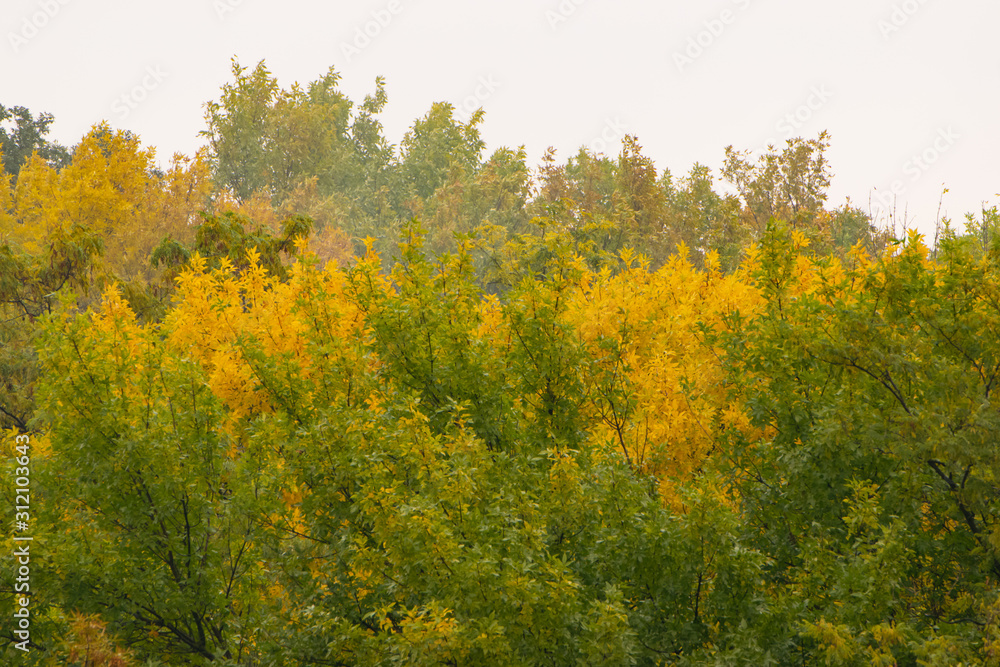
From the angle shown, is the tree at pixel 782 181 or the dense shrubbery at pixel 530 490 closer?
the dense shrubbery at pixel 530 490

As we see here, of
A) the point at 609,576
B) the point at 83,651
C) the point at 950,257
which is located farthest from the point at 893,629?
the point at 83,651

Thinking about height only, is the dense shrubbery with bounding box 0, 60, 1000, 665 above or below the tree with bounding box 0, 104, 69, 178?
below

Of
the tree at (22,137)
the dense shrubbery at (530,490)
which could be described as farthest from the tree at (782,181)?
the tree at (22,137)

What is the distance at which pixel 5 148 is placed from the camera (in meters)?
43.6

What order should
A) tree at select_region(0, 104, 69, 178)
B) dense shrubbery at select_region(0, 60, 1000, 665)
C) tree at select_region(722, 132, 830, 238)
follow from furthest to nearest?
tree at select_region(0, 104, 69, 178) → tree at select_region(722, 132, 830, 238) → dense shrubbery at select_region(0, 60, 1000, 665)

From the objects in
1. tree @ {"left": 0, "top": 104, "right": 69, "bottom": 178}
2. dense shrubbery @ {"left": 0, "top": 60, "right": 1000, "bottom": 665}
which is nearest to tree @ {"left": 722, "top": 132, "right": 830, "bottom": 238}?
dense shrubbery @ {"left": 0, "top": 60, "right": 1000, "bottom": 665}

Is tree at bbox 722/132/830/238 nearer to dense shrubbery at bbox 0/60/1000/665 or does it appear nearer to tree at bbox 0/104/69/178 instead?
dense shrubbery at bbox 0/60/1000/665

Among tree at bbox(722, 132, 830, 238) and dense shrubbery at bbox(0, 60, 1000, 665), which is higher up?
tree at bbox(722, 132, 830, 238)

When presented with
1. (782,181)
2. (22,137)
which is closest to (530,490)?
(782,181)

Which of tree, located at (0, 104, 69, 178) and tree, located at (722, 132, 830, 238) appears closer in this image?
tree, located at (722, 132, 830, 238)

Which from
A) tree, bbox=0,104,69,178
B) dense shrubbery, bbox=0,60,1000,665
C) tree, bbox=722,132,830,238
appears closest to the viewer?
dense shrubbery, bbox=0,60,1000,665

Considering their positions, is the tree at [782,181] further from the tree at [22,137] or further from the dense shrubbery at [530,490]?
the tree at [22,137]

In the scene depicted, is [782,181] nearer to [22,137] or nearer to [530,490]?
[530,490]

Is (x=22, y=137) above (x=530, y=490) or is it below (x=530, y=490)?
above
